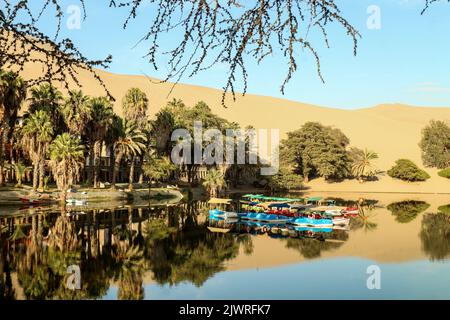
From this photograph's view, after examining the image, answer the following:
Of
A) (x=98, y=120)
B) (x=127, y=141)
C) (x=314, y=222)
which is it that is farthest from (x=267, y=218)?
(x=98, y=120)

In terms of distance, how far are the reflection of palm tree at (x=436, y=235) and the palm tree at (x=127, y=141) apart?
128 ft

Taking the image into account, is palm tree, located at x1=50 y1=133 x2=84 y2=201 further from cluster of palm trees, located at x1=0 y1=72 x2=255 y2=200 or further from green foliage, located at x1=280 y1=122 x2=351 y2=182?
green foliage, located at x1=280 y1=122 x2=351 y2=182

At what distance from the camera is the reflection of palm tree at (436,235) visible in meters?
Result: 30.7

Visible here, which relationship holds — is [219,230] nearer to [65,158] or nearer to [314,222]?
[314,222]

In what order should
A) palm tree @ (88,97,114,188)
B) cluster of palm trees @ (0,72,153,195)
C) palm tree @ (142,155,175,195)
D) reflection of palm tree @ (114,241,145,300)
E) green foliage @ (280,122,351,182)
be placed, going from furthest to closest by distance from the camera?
1. green foliage @ (280,122,351,182)
2. palm tree @ (142,155,175,195)
3. palm tree @ (88,97,114,188)
4. cluster of palm trees @ (0,72,153,195)
5. reflection of palm tree @ (114,241,145,300)

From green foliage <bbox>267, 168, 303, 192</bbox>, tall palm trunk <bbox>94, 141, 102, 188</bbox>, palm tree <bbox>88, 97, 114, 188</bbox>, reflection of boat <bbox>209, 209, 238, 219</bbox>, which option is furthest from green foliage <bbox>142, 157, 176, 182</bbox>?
green foliage <bbox>267, 168, 303, 192</bbox>

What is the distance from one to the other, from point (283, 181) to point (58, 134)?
4753 cm

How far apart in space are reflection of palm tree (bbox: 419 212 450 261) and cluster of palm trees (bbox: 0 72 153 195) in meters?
35.3

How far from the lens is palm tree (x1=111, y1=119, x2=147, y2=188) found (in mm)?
63188

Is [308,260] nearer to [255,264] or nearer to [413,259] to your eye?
[255,264]

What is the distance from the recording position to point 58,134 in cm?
5903

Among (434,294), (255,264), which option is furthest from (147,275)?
(434,294)

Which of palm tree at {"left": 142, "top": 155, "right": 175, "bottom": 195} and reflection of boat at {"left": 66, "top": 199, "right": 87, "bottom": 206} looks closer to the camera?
reflection of boat at {"left": 66, "top": 199, "right": 87, "bottom": 206}
